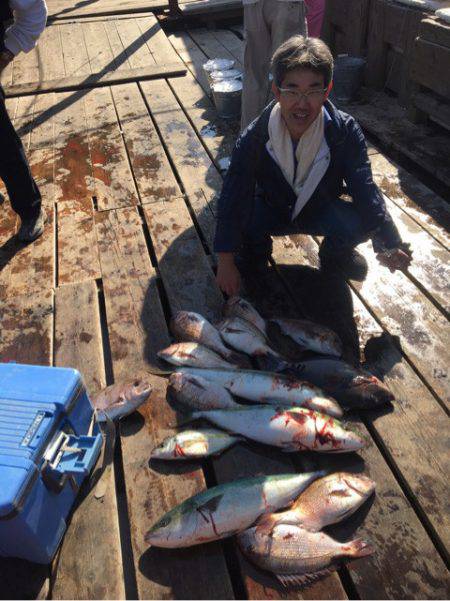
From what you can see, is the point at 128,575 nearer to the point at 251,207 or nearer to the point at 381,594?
the point at 381,594

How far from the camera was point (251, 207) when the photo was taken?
2951 millimetres

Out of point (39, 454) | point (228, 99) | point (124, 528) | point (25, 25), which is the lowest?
point (124, 528)

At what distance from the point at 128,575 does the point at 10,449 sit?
67 centimetres

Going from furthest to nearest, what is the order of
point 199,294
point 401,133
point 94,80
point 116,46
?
point 116,46 < point 94,80 < point 401,133 < point 199,294

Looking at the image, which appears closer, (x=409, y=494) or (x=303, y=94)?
(x=409, y=494)

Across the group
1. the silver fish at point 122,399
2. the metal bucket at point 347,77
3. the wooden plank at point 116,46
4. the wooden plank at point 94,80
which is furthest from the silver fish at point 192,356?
the wooden plank at point 116,46

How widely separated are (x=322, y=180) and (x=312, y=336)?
0.96m

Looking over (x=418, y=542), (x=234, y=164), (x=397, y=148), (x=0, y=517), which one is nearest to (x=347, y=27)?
Result: (x=397, y=148)

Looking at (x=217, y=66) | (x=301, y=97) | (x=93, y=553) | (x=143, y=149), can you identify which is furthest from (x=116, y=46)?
(x=93, y=553)

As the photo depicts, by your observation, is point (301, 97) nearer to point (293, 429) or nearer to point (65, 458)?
point (293, 429)

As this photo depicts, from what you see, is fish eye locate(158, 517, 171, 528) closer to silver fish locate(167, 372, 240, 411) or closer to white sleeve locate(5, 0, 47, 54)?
silver fish locate(167, 372, 240, 411)

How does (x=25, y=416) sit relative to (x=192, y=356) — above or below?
above

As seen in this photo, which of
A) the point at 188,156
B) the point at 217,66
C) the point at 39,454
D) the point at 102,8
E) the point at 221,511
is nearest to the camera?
the point at 39,454

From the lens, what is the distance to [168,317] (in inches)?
119
